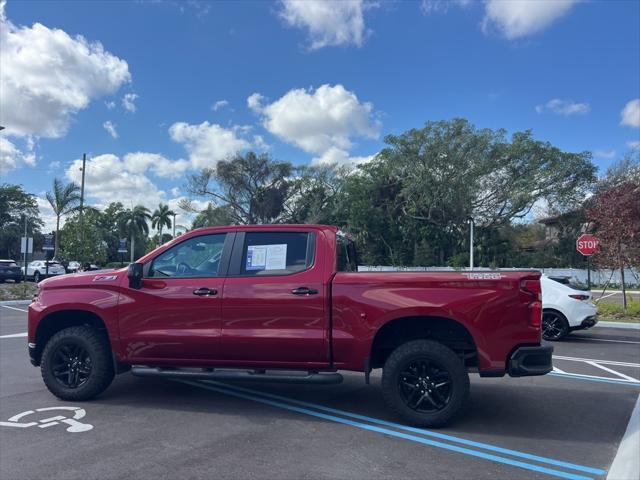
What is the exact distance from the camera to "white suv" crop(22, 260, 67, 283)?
3160 cm

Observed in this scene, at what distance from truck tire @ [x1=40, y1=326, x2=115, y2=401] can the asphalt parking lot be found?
19cm

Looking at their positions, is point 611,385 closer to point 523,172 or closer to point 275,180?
point 523,172

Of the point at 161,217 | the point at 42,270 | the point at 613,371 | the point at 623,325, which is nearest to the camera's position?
the point at 613,371

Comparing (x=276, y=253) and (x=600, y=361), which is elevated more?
(x=276, y=253)

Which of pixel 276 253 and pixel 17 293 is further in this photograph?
pixel 17 293

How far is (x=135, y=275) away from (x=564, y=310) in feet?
29.7

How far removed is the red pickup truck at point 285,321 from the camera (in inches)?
189

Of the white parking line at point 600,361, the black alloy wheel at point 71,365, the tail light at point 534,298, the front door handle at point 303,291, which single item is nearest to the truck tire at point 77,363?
the black alloy wheel at point 71,365

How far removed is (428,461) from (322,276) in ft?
6.49

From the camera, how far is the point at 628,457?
4.07 metres

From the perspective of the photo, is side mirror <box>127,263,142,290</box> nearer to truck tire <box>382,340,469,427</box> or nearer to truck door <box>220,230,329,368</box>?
truck door <box>220,230,329,368</box>

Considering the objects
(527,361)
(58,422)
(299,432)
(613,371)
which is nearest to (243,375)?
(299,432)

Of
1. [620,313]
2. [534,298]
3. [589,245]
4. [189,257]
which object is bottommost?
[620,313]

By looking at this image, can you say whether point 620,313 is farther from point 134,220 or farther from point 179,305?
point 134,220
